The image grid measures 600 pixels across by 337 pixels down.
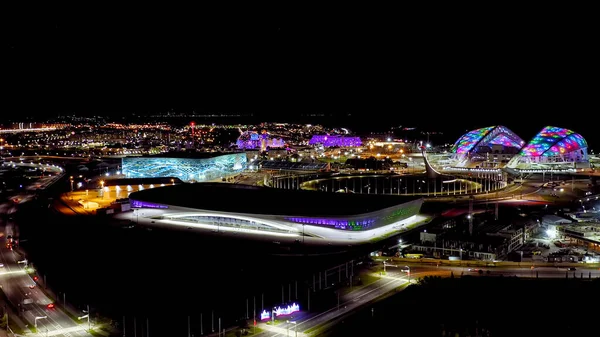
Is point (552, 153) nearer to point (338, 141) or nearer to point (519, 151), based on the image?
point (519, 151)

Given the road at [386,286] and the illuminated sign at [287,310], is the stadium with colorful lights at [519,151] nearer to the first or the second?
the road at [386,286]

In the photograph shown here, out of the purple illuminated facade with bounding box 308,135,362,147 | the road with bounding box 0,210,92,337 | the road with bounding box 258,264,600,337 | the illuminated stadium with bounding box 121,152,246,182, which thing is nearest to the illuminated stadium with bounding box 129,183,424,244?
the road with bounding box 258,264,600,337

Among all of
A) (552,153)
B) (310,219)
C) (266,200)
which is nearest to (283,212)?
(310,219)

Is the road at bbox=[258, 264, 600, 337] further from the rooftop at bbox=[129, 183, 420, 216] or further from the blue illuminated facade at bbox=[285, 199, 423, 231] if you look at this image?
the rooftop at bbox=[129, 183, 420, 216]

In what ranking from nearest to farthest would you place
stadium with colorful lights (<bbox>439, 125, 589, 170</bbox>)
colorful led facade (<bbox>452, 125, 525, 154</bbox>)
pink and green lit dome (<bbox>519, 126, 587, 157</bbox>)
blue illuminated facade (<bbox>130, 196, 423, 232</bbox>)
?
1. blue illuminated facade (<bbox>130, 196, 423, 232</bbox>)
2. stadium with colorful lights (<bbox>439, 125, 589, 170</bbox>)
3. pink and green lit dome (<bbox>519, 126, 587, 157</bbox>)
4. colorful led facade (<bbox>452, 125, 525, 154</bbox>)


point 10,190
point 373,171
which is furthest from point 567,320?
point 10,190

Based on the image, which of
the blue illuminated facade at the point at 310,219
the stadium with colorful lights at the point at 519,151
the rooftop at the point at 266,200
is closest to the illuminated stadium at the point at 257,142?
the stadium with colorful lights at the point at 519,151
